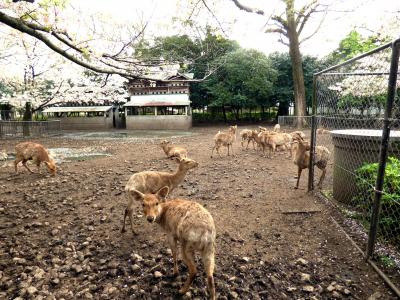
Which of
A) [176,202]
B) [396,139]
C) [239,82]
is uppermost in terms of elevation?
[239,82]

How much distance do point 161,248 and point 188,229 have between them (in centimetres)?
134

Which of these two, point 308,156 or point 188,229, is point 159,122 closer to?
point 308,156

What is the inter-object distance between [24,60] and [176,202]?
21.6 m

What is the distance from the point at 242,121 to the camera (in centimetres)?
3603

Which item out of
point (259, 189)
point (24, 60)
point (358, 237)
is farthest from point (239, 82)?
point (358, 237)

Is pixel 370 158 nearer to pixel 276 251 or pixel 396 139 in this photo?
pixel 396 139

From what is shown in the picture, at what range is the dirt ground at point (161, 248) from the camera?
140 inches

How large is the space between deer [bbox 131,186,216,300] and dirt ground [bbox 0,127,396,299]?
38 centimetres

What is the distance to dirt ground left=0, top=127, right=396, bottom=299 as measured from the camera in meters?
3.55

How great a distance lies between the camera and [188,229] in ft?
11.3

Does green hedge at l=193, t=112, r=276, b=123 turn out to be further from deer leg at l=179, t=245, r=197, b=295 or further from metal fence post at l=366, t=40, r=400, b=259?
deer leg at l=179, t=245, r=197, b=295

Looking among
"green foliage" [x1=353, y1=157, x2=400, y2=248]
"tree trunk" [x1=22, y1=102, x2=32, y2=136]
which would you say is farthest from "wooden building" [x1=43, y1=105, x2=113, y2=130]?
"green foliage" [x1=353, y1=157, x2=400, y2=248]

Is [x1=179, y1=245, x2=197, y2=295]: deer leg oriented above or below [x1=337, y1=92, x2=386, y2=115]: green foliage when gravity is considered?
below

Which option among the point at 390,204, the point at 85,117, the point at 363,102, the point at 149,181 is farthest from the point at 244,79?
the point at 390,204
